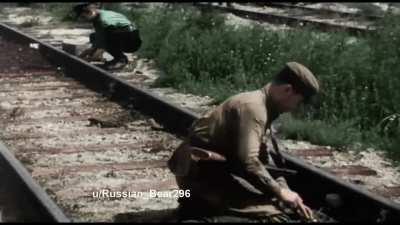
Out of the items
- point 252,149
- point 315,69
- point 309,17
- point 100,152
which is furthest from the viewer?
point 309,17

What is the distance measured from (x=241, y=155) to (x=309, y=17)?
15363 millimetres

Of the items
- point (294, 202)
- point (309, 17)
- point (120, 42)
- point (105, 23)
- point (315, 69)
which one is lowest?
point (309, 17)

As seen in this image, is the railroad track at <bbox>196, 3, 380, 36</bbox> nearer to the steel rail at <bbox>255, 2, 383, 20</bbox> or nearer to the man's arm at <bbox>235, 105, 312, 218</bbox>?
the steel rail at <bbox>255, 2, 383, 20</bbox>

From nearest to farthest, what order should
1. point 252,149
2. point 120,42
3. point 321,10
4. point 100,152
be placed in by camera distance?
1. point 252,149
2. point 100,152
3. point 120,42
4. point 321,10

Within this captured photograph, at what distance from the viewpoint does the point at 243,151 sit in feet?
14.1

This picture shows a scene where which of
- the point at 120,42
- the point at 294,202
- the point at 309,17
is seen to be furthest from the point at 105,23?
the point at 309,17

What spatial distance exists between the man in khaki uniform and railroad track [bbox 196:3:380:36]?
8.74 metres

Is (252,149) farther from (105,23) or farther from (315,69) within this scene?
(105,23)

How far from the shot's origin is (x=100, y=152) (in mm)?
7125

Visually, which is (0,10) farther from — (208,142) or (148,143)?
(208,142)

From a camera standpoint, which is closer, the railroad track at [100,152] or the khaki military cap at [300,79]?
the khaki military cap at [300,79]

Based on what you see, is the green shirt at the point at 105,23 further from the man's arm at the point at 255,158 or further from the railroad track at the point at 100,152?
the man's arm at the point at 255,158

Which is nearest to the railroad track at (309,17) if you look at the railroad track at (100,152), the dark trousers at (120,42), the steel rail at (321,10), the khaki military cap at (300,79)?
the steel rail at (321,10)

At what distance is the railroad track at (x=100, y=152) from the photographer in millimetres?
5348
